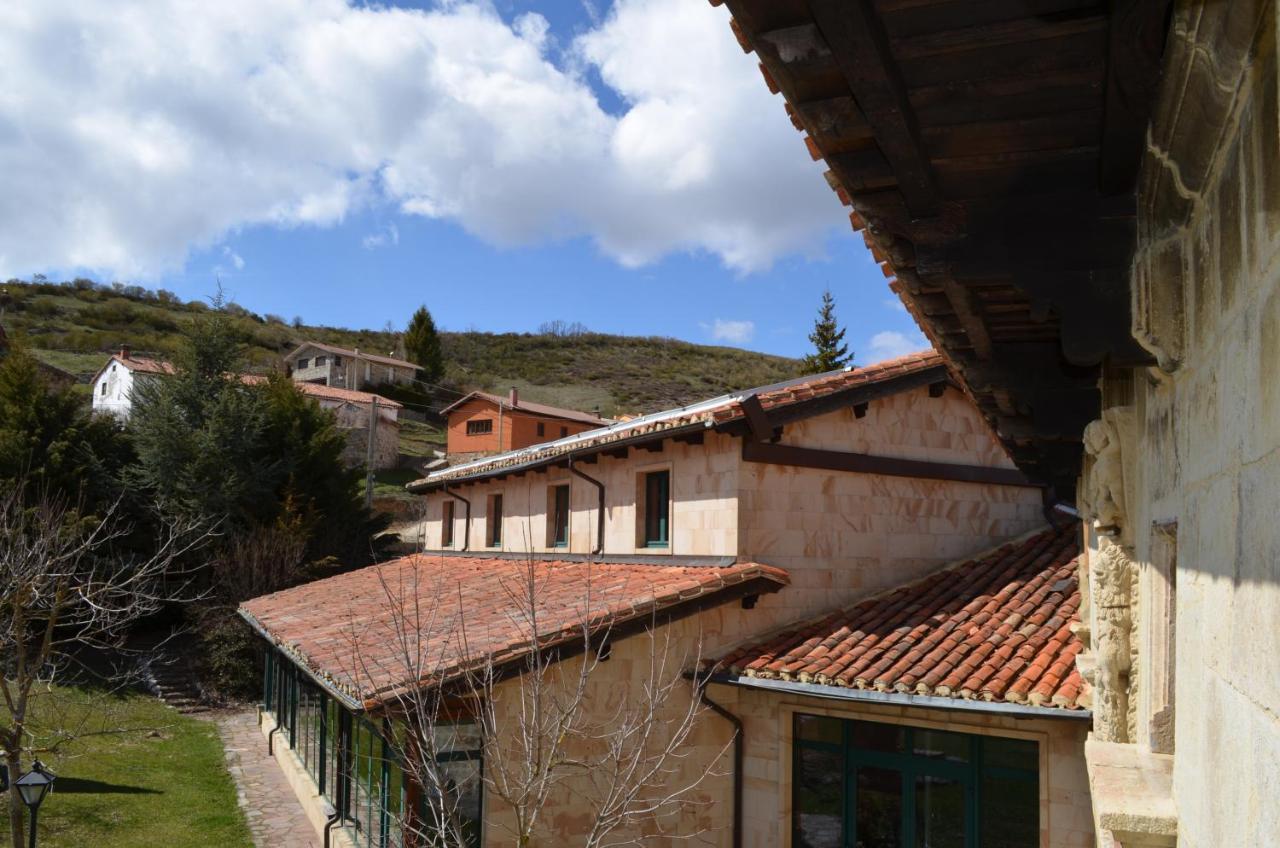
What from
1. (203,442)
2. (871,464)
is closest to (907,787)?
(871,464)

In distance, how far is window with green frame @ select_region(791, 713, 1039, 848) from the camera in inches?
363

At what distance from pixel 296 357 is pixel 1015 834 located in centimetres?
6198

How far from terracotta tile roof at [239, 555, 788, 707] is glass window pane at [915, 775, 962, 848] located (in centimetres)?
270

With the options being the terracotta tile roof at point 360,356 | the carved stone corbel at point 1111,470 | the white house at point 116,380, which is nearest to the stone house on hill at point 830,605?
the carved stone corbel at point 1111,470

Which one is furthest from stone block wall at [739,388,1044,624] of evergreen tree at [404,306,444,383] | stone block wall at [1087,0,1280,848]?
evergreen tree at [404,306,444,383]

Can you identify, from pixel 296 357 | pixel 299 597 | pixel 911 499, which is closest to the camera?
pixel 911 499

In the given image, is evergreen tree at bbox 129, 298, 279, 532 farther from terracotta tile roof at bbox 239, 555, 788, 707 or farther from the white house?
the white house

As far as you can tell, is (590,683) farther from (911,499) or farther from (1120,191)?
(1120,191)

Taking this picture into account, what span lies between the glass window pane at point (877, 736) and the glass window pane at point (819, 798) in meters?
0.32

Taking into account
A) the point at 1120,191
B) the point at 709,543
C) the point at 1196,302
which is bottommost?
the point at 709,543

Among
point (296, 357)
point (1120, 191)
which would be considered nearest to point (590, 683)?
point (1120, 191)

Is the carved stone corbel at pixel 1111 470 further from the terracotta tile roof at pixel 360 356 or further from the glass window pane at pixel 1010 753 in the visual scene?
the terracotta tile roof at pixel 360 356

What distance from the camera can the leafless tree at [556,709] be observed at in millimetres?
7762

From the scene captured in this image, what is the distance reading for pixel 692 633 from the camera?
34.9 ft
